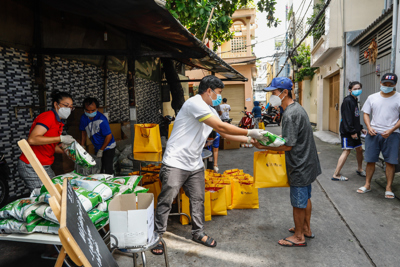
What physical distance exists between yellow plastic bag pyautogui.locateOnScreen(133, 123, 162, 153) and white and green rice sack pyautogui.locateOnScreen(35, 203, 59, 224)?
213 centimetres

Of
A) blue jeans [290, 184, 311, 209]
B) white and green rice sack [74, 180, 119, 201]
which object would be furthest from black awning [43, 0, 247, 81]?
blue jeans [290, 184, 311, 209]

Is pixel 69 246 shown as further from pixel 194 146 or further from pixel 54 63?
pixel 54 63

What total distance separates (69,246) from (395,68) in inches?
266

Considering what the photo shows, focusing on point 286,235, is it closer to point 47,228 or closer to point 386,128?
point 386,128

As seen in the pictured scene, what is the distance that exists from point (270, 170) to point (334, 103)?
10599mm

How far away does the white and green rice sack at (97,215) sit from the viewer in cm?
223

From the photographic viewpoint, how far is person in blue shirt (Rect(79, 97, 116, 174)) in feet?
15.3

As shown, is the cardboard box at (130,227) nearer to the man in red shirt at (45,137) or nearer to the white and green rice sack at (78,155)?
the white and green rice sack at (78,155)

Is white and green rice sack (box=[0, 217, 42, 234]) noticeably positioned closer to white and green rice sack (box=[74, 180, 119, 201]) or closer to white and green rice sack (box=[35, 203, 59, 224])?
white and green rice sack (box=[35, 203, 59, 224])

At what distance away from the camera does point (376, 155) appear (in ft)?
15.6

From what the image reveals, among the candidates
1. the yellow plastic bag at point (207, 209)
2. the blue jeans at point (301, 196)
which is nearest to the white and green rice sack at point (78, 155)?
the yellow plastic bag at point (207, 209)

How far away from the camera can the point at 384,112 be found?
182 inches

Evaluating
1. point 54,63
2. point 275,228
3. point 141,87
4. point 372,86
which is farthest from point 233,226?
point 372,86

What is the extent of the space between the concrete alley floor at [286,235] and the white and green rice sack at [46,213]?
1245 mm
